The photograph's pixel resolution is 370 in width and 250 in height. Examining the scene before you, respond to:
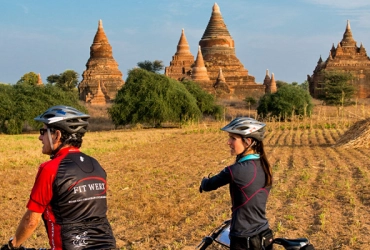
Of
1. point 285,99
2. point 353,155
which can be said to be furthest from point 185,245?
point 285,99

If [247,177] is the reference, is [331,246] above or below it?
below

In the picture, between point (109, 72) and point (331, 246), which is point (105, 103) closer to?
point (109, 72)

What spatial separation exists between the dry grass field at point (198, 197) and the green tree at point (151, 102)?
14919mm

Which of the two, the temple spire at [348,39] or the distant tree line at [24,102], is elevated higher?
the temple spire at [348,39]

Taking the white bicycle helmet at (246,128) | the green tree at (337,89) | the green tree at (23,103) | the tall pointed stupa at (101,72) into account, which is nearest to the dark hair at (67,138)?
the white bicycle helmet at (246,128)

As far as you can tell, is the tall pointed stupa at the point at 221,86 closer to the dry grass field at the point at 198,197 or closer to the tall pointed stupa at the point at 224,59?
the tall pointed stupa at the point at 224,59

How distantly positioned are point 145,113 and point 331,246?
25.8m

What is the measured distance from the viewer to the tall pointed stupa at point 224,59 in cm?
4744

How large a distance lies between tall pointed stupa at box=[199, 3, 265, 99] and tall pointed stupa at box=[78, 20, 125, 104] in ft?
26.4

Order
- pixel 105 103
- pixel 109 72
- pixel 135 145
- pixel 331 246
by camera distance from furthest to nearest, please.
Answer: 1. pixel 109 72
2. pixel 105 103
3. pixel 135 145
4. pixel 331 246

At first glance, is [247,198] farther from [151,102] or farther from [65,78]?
[65,78]

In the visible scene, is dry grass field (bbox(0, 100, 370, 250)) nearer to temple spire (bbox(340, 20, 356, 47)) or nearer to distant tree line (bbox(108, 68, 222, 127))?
distant tree line (bbox(108, 68, 222, 127))

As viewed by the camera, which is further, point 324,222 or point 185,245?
point 324,222

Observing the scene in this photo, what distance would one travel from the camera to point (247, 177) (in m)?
3.43
